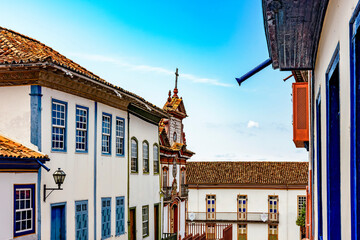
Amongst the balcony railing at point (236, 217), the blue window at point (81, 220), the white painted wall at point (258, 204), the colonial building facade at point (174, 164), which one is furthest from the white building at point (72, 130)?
the white painted wall at point (258, 204)

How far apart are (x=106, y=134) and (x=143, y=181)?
4.72m

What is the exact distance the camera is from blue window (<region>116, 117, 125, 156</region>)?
18.0 metres

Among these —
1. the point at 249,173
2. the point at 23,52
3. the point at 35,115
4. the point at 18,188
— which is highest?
the point at 23,52

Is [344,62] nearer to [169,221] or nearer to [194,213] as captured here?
[169,221]

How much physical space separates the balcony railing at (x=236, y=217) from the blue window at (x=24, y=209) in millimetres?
34081

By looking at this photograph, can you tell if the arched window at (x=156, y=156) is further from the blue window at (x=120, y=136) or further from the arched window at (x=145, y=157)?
the blue window at (x=120, y=136)

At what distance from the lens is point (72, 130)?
14555 millimetres

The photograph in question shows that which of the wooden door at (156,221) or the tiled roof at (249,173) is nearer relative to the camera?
the wooden door at (156,221)

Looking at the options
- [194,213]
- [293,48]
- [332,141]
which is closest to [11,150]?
[293,48]

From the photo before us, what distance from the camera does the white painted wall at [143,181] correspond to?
19.7 metres

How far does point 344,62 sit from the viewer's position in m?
3.46

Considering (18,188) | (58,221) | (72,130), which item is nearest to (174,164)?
(72,130)

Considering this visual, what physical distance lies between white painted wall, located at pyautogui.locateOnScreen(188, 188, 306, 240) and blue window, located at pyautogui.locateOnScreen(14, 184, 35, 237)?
34.2 metres

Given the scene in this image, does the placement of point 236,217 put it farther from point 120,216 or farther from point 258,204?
point 120,216
